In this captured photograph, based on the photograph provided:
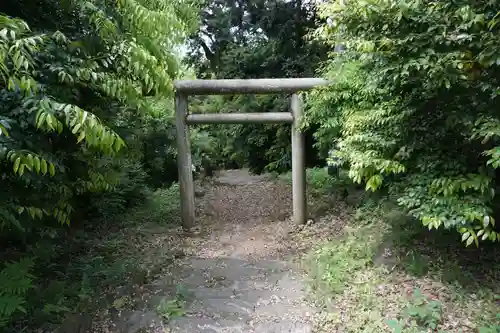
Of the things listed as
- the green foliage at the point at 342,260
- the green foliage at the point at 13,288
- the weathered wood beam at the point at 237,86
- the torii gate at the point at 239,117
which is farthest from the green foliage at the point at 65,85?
the green foliage at the point at 342,260

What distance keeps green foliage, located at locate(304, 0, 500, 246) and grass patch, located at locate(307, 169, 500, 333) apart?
0.50 meters

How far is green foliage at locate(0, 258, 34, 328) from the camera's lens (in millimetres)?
3238

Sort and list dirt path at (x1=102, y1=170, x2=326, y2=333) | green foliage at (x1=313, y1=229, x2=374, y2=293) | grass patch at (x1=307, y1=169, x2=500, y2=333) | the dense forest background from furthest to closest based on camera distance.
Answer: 1. green foliage at (x1=313, y1=229, x2=374, y2=293)
2. dirt path at (x1=102, y1=170, x2=326, y2=333)
3. grass patch at (x1=307, y1=169, x2=500, y2=333)
4. the dense forest background

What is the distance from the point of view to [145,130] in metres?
8.78

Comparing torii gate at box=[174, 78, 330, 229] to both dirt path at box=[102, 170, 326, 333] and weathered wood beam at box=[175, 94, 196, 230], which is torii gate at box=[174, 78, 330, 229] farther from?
dirt path at box=[102, 170, 326, 333]

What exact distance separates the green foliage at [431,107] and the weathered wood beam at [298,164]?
1993 millimetres

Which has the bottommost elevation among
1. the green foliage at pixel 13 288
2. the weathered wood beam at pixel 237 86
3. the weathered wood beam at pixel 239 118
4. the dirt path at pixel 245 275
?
the dirt path at pixel 245 275

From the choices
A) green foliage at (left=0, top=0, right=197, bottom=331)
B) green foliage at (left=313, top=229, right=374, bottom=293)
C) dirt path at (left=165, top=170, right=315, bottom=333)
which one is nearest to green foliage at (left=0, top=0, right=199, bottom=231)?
green foliage at (left=0, top=0, right=197, bottom=331)

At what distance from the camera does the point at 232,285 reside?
16.2 feet

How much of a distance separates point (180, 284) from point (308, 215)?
310 centimetres

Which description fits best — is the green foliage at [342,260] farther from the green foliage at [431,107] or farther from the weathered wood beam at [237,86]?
the weathered wood beam at [237,86]

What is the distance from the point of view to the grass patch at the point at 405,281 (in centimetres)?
367

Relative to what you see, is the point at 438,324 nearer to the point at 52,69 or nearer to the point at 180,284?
the point at 180,284

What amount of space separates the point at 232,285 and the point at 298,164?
2.62m
